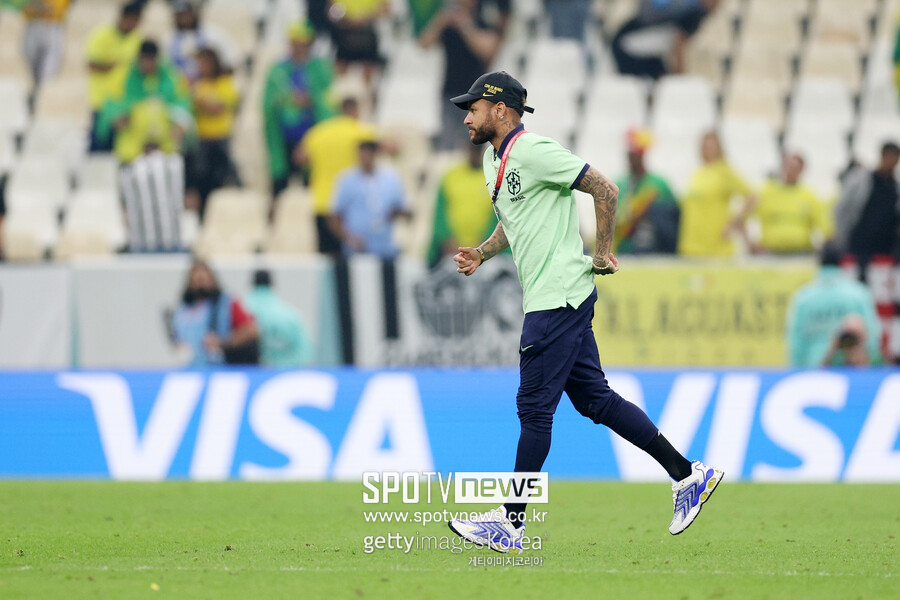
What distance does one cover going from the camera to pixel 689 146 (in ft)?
53.3

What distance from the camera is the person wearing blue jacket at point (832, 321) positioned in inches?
483

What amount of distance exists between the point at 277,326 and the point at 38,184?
4.96 meters

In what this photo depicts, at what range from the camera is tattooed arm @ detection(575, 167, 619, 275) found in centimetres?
620

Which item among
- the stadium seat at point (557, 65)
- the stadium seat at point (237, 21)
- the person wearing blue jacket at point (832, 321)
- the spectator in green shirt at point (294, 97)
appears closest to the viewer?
the person wearing blue jacket at point (832, 321)

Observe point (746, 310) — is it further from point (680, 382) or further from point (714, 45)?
point (714, 45)

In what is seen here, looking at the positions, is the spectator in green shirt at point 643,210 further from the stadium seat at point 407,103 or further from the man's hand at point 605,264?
the man's hand at point 605,264

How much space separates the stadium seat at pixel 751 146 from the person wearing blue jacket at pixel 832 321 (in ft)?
10.4

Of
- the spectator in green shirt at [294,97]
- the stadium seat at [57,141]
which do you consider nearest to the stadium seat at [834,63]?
the spectator in green shirt at [294,97]

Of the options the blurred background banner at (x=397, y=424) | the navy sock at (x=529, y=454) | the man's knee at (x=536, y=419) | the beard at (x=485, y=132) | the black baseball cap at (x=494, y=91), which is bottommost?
the blurred background banner at (x=397, y=424)

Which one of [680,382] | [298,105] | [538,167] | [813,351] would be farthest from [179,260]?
[538,167]

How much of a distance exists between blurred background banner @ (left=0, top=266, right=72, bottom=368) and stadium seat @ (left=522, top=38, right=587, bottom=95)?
6818mm

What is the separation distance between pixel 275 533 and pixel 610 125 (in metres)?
10.2

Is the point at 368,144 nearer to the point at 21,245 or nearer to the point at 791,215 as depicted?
the point at 21,245

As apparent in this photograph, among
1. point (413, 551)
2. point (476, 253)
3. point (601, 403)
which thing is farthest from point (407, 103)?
point (413, 551)
